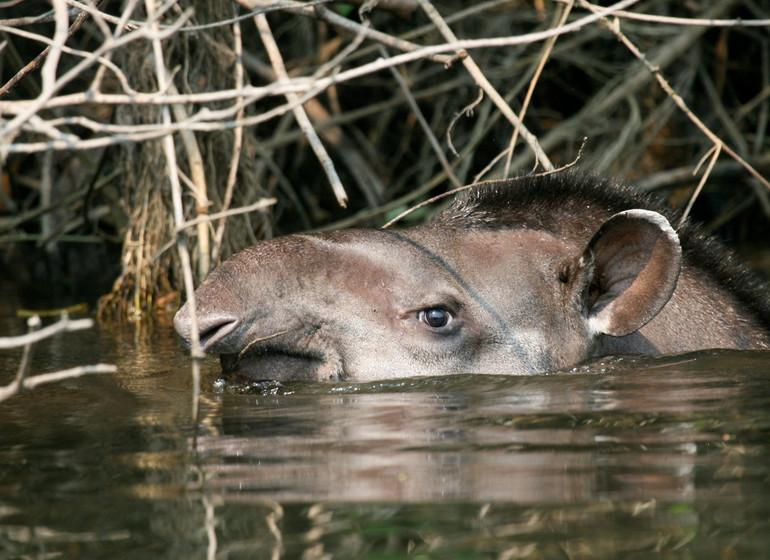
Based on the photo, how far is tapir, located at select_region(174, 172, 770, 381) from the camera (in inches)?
187

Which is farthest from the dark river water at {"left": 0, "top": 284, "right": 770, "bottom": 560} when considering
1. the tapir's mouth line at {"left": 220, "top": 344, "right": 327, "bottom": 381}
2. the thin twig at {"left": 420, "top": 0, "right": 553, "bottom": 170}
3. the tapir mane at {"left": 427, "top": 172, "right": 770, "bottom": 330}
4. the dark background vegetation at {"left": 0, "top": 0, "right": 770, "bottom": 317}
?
the dark background vegetation at {"left": 0, "top": 0, "right": 770, "bottom": 317}

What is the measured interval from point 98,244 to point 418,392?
8534 mm

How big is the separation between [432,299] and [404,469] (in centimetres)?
180

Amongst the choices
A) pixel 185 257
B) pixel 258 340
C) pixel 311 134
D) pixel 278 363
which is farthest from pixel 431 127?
pixel 185 257

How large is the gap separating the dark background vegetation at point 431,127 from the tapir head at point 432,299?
125 inches

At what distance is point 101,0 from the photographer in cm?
519

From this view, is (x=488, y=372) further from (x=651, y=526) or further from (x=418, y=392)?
(x=651, y=526)

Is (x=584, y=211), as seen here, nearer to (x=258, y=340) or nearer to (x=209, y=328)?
(x=258, y=340)

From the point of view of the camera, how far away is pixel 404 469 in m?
3.28

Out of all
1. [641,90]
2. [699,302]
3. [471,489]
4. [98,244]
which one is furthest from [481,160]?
[471,489]

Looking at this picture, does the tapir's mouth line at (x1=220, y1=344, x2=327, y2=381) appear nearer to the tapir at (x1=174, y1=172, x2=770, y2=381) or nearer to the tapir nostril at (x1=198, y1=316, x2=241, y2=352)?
the tapir at (x1=174, y1=172, x2=770, y2=381)

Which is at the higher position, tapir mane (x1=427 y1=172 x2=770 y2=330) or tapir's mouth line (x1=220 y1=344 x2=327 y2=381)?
tapir mane (x1=427 y1=172 x2=770 y2=330)

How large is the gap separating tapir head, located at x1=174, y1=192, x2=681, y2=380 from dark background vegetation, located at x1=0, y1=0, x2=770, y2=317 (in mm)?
3185

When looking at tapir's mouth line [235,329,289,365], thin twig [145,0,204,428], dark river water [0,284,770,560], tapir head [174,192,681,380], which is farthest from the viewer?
tapir head [174,192,681,380]
